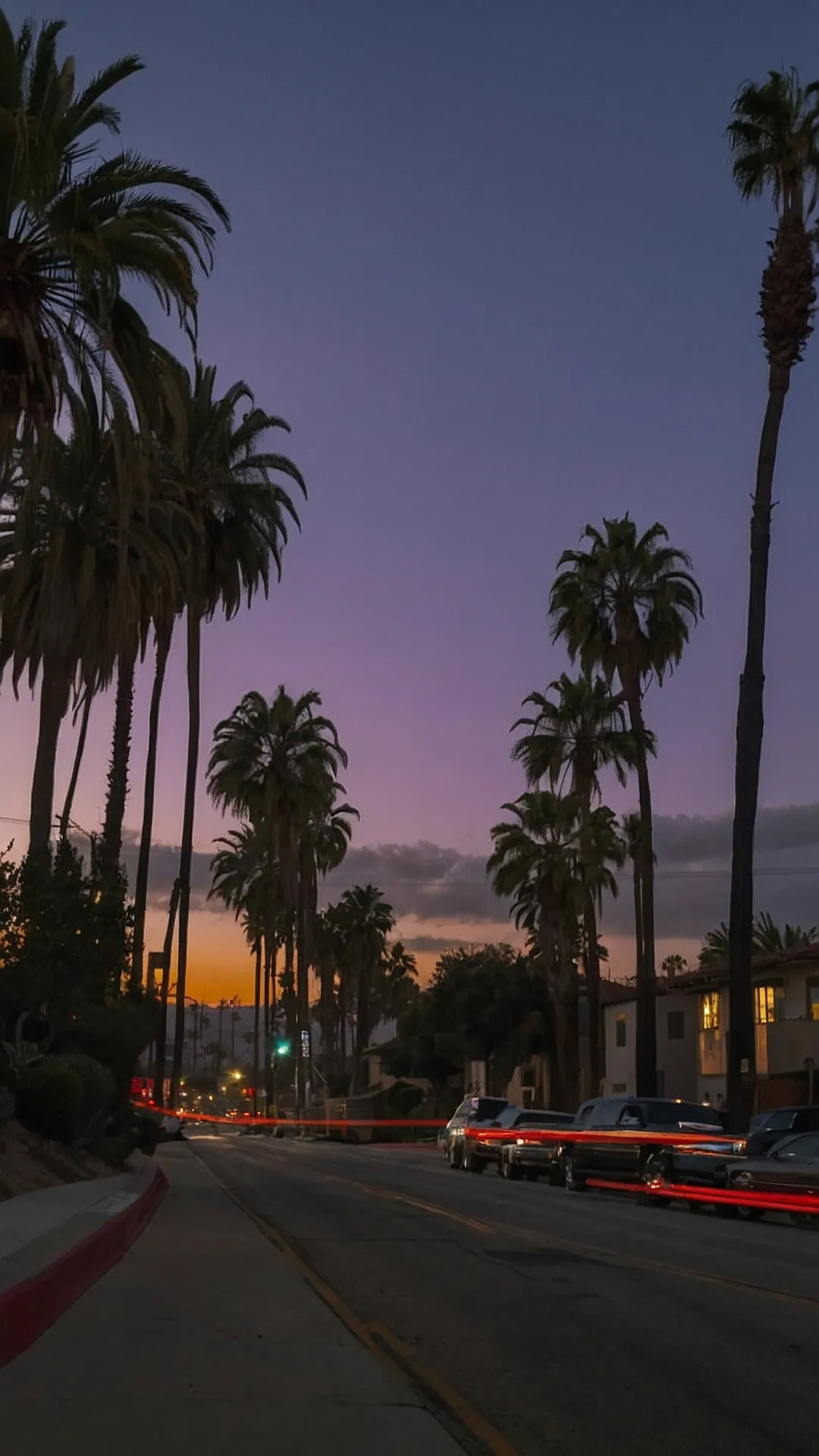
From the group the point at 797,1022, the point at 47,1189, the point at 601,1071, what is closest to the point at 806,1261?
the point at 47,1189

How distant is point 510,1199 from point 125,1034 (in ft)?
30.2

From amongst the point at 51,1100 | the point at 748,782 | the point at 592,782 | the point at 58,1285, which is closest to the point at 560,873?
the point at 592,782

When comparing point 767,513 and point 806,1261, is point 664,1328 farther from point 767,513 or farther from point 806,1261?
point 767,513

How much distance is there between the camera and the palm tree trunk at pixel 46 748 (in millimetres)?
30391

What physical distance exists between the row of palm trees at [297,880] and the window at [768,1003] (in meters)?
23.8

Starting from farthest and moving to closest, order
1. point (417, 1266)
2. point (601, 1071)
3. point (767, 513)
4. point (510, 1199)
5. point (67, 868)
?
point (601, 1071) → point (767, 513) → point (67, 868) → point (510, 1199) → point (417, 1266)

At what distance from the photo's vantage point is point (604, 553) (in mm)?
48625

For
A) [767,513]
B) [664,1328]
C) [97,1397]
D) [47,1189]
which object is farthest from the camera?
[767,513]

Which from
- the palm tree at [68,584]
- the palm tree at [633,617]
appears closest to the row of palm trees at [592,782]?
the palm tree at [633,617]

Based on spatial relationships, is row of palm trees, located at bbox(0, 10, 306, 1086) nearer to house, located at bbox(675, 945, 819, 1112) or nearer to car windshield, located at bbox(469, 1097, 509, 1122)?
car windshield, located at bbox(469, 1097, 509, 1122)

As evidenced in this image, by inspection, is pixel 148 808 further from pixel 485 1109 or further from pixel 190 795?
pixel 485 1109

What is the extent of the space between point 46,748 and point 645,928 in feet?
78.3

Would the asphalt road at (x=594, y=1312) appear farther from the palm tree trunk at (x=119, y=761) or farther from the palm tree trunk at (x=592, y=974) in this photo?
the palm tree trunk at (x=592, y=974)

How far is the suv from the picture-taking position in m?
27.3
